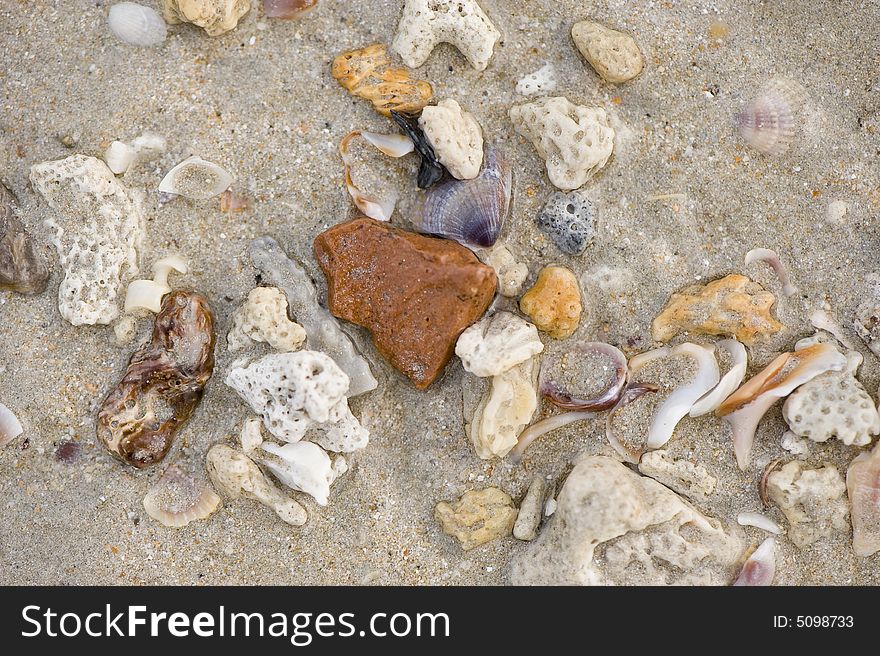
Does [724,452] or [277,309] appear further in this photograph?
[724,452]

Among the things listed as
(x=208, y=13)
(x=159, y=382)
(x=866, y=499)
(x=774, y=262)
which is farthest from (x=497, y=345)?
(x=208, y=13)

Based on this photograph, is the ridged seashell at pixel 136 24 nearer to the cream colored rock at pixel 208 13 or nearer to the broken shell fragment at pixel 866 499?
the cream colored rock at pixel 208 13

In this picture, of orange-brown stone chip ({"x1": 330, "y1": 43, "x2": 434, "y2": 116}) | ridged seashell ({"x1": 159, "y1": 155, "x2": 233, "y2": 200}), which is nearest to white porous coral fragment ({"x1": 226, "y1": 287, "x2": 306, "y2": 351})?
ridged seashell ({"x1": 159, "y1": 155, "x2": 233, "y2": 200})

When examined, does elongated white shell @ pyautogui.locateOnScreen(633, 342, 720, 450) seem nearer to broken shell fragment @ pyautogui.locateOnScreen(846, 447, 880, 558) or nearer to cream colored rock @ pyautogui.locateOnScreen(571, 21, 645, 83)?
broken shell fragment @ pyautogui.locateOnScreen(846, 447, 880, 558)

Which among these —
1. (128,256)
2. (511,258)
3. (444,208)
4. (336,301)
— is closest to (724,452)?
(511,258)

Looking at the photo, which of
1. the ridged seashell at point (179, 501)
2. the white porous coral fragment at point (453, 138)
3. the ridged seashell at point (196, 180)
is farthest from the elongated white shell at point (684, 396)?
the ridged seashell at point (196, 180)

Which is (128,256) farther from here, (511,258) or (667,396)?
(667,396)
